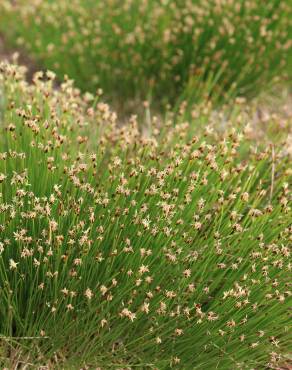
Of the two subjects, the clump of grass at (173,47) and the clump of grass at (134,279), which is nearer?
the clump of grass at (134,279)

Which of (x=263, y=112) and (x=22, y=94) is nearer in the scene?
(x=22, y=94)

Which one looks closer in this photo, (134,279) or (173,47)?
(134,279)

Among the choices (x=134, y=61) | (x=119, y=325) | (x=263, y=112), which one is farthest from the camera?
(x=263, y=112)

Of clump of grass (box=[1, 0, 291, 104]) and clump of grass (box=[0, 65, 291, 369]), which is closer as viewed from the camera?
clump of grass (box=[0, 65, 291, 369])

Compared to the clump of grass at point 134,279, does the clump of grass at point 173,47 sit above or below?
above

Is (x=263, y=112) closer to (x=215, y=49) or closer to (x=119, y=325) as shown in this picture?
(x=215, y=49)

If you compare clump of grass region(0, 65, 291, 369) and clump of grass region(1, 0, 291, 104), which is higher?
clump of grass region(1, 0, 291, 104)

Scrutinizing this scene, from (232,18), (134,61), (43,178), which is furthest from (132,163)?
(232,18)

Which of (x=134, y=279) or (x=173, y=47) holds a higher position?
(x=173, y=47)
